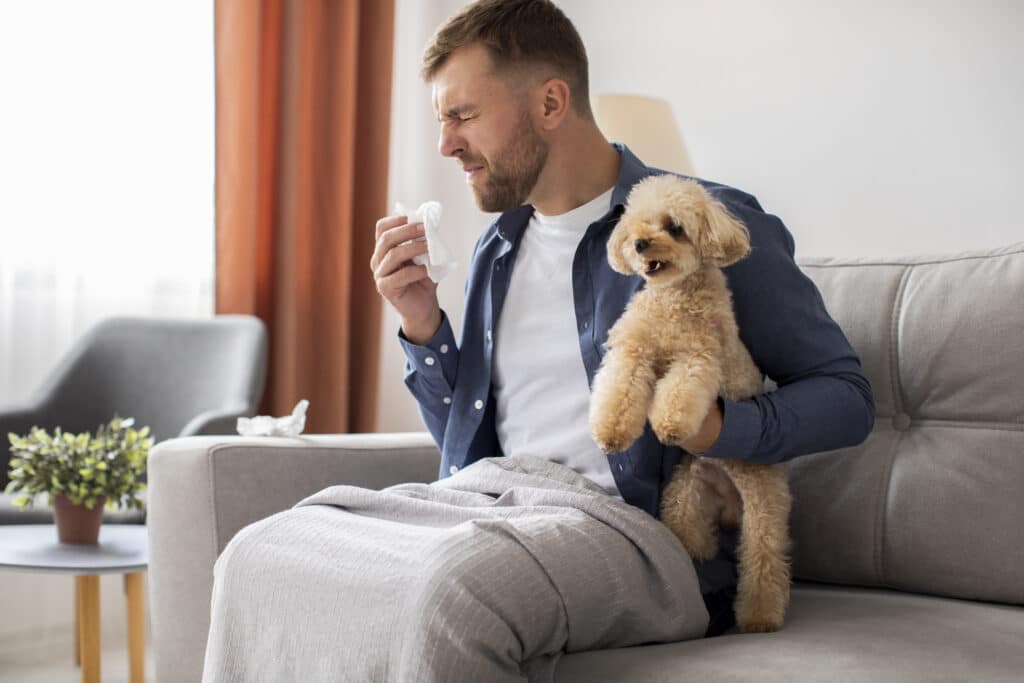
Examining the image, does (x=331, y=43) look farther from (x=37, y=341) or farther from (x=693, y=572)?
(x=693, y=572)

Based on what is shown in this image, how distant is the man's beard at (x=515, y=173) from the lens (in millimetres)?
1520

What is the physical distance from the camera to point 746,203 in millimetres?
1445

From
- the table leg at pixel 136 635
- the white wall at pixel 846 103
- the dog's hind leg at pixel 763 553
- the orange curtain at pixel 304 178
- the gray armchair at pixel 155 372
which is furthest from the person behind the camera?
the orange curtain at pixel 304 178

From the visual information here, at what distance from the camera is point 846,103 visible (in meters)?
2.53

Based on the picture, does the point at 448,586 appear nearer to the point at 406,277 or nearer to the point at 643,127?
the point at 406,277

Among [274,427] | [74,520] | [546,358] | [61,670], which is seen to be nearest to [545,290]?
[546,358]

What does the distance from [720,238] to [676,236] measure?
0.18ft

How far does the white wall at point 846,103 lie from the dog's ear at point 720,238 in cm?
125

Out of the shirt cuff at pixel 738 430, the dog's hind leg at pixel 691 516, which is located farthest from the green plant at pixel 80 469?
the shirt cuff at pixel 738 430

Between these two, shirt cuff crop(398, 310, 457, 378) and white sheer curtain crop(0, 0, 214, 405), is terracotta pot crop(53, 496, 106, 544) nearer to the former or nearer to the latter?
shirt cuff crop(398, 310, 457, 378)

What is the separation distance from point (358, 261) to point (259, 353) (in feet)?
2.57

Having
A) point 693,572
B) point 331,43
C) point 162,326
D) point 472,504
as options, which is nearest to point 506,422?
point 472,504

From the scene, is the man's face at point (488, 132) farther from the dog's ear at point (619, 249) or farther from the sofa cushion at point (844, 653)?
the sofa cushion at point (844, 653)

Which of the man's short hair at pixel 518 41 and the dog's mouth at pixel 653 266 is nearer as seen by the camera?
the dog's mouth at pixel 653 266
